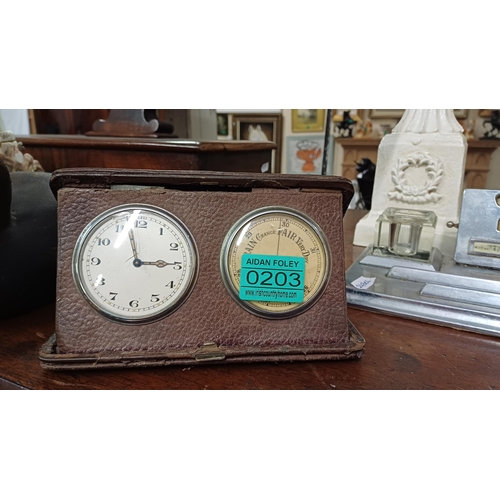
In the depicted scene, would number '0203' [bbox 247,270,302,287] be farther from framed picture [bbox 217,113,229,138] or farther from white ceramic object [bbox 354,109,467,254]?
framed picture [bbox 217,113,229,138]

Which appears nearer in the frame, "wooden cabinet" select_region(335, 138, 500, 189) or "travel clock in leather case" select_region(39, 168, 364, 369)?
"travel clock in leather case" select_region(39, 168, 364, 369)

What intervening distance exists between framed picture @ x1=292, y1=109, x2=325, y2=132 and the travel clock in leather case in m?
3.30

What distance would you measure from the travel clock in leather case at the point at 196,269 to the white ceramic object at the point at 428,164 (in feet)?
1.84

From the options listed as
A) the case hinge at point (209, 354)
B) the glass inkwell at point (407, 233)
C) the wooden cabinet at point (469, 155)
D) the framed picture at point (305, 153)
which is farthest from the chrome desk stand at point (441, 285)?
the framed picture at point (305, 153)

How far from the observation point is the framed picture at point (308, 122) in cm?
364

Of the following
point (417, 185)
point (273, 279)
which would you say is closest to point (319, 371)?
point (273, 279)

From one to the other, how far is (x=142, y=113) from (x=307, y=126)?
8.81ft

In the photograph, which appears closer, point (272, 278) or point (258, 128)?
point (272, 278)

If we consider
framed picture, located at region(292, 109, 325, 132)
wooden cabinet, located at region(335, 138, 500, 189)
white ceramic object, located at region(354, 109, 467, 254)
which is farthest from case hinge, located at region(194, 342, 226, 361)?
framed picture, located at region(292, 109, 325, 132)

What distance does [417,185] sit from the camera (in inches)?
40.9

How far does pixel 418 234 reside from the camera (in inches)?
34.1

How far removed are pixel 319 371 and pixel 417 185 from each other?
70 cm

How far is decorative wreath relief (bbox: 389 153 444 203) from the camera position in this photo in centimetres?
101

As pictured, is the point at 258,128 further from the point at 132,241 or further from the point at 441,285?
the point at 132,241
